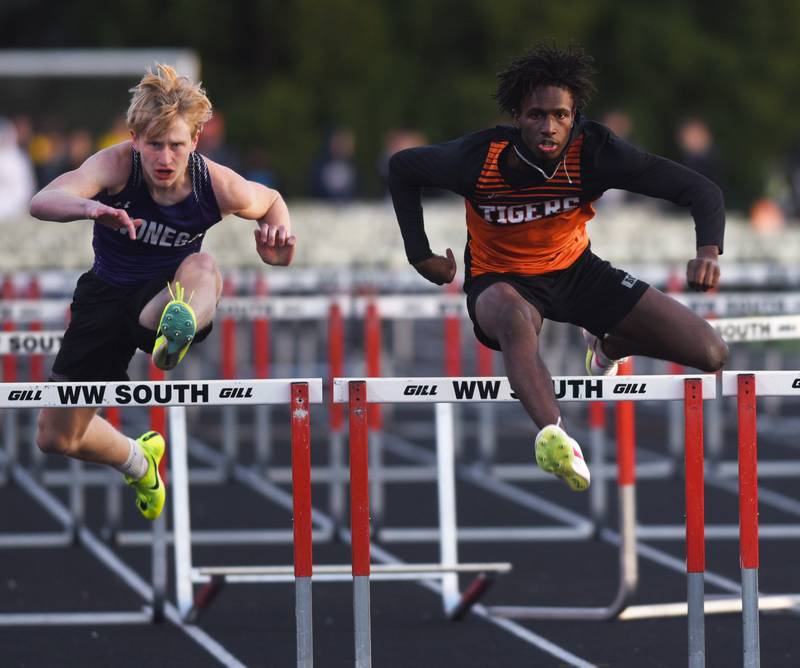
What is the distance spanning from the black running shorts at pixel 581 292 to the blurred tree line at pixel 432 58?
22.5 metres

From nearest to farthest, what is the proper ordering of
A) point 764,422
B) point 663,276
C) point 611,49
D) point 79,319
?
point 79,319
point 663,276
point 764,422
point 611,49

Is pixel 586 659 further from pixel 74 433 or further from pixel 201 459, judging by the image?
pixel 201 459

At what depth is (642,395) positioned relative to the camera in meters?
6.34

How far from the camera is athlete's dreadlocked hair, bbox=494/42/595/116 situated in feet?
23.0

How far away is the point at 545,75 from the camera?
7.02 metres

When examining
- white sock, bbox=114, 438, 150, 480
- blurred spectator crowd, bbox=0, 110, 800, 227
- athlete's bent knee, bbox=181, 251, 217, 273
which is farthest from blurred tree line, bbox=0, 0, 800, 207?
athlete's bent knee, bbox=181, 251, 217, 273

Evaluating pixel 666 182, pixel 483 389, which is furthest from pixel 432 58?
pixel 483 389

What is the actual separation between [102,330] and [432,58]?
26350mm

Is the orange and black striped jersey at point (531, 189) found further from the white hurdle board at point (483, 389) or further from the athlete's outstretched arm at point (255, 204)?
the white hurdle board at point (483, 389)

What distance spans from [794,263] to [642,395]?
10.0 metres

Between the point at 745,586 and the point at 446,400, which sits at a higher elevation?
the point at 446,400

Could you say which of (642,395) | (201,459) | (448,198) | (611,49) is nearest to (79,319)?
(642,395)

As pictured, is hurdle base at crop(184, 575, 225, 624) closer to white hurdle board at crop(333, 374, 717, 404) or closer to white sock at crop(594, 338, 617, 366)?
white sock at crop(594, 338, 617, 366)

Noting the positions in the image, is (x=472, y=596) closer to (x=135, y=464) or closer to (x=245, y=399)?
(x=135, y=464)
